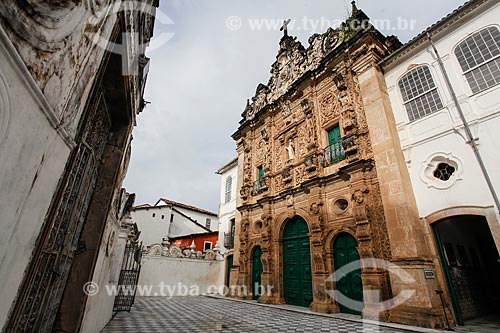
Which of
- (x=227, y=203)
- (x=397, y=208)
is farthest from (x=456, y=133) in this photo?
(x=227, y=203)

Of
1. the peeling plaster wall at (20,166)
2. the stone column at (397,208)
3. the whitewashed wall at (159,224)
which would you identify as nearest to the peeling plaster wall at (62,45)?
the peeling plaster wall at (20,166)

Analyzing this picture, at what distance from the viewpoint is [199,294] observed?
1597 cm

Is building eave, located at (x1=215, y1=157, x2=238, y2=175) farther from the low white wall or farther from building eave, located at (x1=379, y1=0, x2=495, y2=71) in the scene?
building eave, located at (x1=379, y1=0, x2=495, y2=71)

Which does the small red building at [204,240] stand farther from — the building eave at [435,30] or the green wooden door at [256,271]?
the building eave at [435,30]

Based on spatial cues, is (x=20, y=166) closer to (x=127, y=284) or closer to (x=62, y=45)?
(x=62, y=45)

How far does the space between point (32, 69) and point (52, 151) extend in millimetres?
563

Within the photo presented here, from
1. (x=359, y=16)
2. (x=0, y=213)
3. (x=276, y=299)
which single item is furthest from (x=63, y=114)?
(x=359, y=16)

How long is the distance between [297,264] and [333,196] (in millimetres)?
3390

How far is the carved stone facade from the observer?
1160 mm

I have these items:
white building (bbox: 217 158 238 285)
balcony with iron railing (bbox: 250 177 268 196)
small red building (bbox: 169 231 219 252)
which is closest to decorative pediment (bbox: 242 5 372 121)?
balcony with iron railing (bbox: 250 177 268 196)

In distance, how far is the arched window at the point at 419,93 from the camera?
7574mm

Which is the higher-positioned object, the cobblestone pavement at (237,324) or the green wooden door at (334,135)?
the green wooden door at (334,135)

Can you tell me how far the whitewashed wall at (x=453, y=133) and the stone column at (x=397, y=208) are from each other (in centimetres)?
37

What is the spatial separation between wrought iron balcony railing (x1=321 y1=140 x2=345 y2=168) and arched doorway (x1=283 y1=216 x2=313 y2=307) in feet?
9.49
